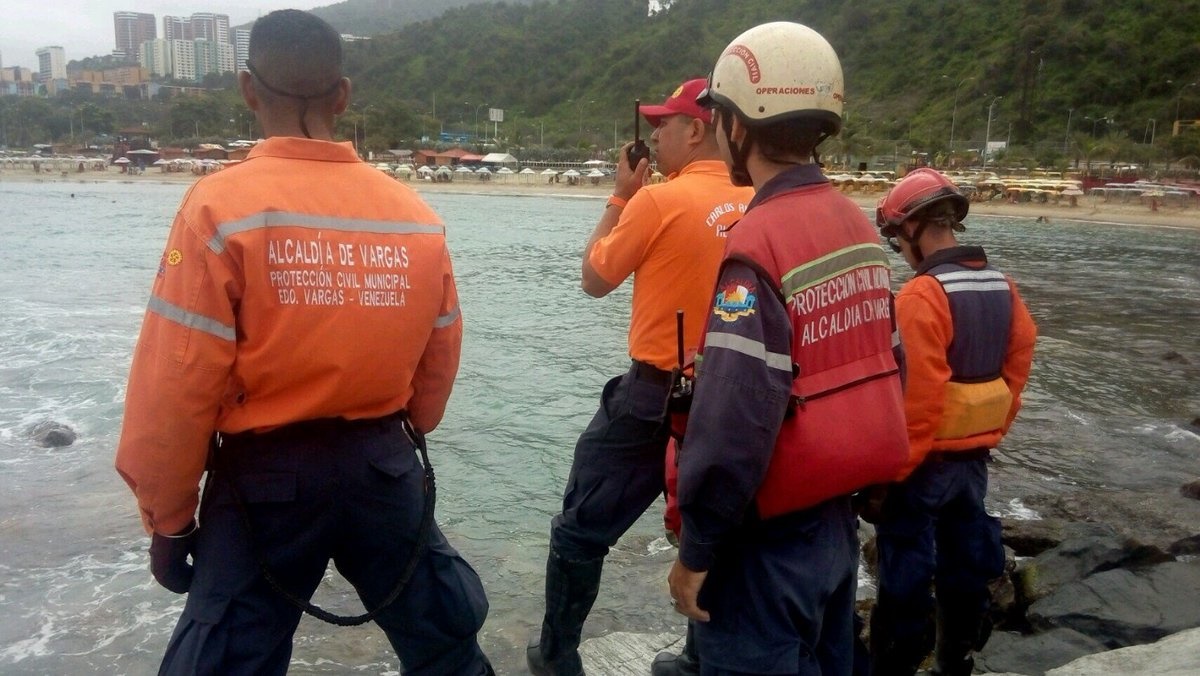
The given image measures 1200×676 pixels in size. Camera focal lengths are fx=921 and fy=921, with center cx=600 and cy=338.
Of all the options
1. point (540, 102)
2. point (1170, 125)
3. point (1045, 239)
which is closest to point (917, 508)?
point (1045, 239)

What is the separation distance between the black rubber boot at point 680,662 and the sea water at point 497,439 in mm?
824

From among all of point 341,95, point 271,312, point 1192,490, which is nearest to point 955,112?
point 1192,490

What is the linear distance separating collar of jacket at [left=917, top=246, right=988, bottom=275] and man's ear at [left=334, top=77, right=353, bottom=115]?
2.08 meters

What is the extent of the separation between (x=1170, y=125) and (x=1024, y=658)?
3271 inches

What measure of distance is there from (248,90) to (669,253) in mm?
1484

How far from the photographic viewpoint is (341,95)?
253 cm

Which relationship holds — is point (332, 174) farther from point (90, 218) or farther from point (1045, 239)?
point (90, 218)

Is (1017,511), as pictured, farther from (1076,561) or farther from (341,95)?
(341,95)

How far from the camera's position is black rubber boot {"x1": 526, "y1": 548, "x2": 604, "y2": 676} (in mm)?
3438

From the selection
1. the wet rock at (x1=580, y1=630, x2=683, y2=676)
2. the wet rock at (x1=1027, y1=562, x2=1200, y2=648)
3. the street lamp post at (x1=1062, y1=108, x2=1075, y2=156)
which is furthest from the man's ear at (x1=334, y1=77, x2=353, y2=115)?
the street lamp post at (x1=1062, y1=108, x2=1075, y2=156)

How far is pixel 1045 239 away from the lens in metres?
37.8

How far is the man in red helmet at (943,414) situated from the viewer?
3.19 metres

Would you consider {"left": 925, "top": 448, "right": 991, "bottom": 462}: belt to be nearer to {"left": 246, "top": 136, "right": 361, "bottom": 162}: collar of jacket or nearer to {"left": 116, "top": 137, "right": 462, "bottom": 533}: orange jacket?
{"left": 116, "top": 137, "right": 462, "bottom": 533}: orange jacket

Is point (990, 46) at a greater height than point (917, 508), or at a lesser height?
greater
